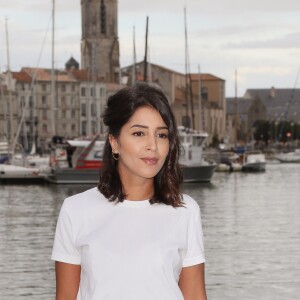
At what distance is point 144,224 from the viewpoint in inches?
121

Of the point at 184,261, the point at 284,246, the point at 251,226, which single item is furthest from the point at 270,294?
the point at 251,226

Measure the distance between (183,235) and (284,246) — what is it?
20.5m

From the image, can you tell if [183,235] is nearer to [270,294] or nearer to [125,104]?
[125,104]

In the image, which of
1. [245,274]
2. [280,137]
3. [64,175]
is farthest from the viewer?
[280,137]

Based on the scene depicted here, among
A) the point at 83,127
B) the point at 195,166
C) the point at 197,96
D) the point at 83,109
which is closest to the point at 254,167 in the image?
the point at 195,166

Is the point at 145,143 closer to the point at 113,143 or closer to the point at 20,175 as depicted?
the point at 113,143

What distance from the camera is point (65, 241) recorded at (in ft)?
10.2

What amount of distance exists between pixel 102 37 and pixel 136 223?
14578 cm

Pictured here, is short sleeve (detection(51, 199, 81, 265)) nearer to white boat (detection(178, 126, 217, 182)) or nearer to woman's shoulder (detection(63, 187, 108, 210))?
woman's shoulder (detection(63, 187, 108, 210))

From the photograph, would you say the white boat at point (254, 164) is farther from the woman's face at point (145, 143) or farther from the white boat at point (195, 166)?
the woman's face at point (145, 143)

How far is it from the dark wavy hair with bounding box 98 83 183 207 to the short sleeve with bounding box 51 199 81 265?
0.48 ft

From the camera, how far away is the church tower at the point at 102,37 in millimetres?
147250

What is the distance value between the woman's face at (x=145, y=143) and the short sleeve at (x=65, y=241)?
0.81 feet

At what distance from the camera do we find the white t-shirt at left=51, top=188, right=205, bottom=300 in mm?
3008
